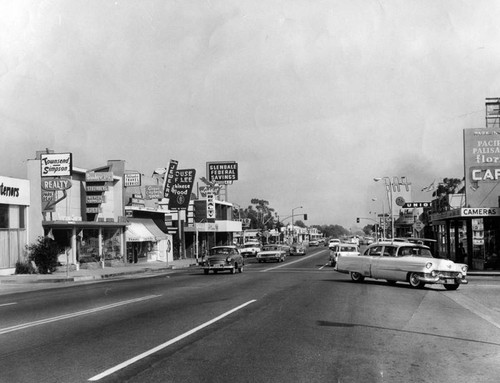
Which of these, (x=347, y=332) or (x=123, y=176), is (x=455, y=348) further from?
(x=123, y=176)

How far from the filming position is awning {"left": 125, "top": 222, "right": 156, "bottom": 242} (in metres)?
46.1

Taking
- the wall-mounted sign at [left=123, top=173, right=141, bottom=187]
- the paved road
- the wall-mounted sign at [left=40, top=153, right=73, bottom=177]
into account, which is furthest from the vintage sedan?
the wall-mounted sign at [left=123, top=173, right=141, bottom=187]

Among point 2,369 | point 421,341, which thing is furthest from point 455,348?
point 2,369

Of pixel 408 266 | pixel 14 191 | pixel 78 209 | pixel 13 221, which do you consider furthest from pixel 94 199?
pixel 408 266

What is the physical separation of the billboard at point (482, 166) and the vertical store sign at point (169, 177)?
26355 mm

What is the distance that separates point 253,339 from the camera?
10.2 meters

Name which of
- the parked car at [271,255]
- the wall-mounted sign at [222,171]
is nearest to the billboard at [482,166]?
the parked car at [271,255]

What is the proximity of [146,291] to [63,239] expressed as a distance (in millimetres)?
19741

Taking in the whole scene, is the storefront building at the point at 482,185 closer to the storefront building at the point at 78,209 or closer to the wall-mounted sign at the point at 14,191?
the storefront building at the point at 78,209

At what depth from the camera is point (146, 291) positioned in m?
20.9

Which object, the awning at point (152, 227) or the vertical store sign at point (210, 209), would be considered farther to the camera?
the vertical store sign at point (210, 209)

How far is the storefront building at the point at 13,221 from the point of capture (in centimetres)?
3356

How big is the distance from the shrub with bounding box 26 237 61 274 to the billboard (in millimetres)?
26211

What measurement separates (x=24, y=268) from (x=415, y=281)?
23684mm
